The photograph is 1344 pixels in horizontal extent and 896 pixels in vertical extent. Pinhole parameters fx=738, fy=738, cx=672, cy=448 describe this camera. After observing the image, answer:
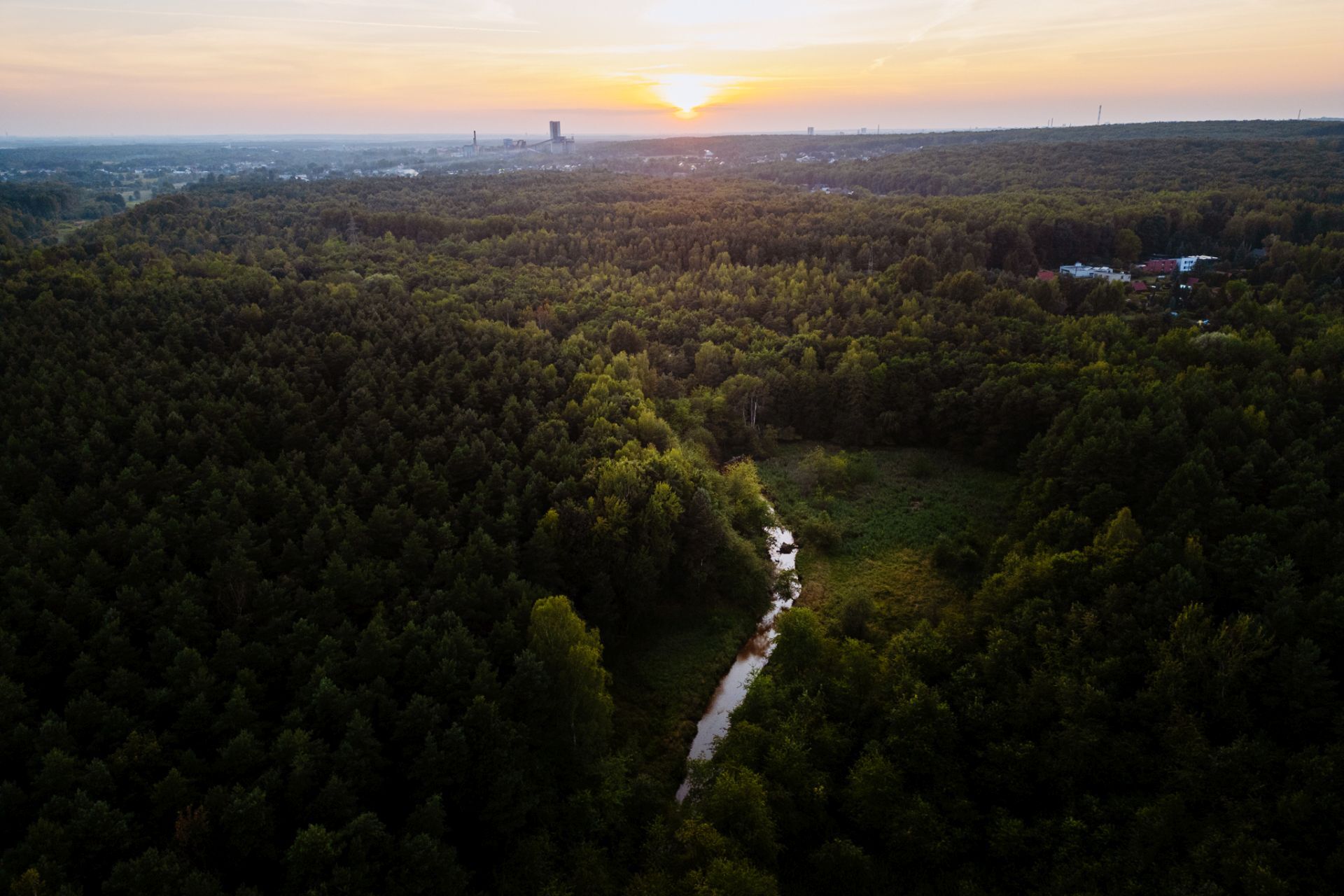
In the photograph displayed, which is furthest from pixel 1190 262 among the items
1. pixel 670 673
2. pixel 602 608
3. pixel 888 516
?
pixel 602 608

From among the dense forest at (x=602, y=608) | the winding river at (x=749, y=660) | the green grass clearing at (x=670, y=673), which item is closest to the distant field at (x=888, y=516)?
the winding river at (x=749, y=660)

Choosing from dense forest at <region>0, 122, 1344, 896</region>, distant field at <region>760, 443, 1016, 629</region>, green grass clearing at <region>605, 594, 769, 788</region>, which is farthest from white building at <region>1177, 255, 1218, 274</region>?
green grass clearing at <region>605, 594, 769, 788</region>

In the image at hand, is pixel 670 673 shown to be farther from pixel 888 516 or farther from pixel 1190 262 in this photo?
pixel 1190 262

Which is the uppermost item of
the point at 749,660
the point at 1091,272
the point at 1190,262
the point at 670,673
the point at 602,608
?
the point at 1190,262

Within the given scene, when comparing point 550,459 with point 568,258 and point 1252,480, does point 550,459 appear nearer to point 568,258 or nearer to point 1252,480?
point 1252,480

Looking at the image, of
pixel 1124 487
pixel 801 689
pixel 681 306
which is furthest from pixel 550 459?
pixel 681 306

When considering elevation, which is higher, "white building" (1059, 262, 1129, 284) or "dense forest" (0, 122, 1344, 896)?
"white building" (1059, 262, 1129, 284)

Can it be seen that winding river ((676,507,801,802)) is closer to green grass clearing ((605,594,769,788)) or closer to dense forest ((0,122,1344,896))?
green grass clearing ((605,594,769,788))

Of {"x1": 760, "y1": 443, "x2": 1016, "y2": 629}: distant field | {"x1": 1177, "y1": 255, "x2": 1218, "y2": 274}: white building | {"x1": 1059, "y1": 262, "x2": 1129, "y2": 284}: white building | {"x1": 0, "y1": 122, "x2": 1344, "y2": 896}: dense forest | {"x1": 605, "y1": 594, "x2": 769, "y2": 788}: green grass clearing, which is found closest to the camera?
{"x1": 0, "y1": 122, "x2": 1344, "y2": 896}: dense forest
